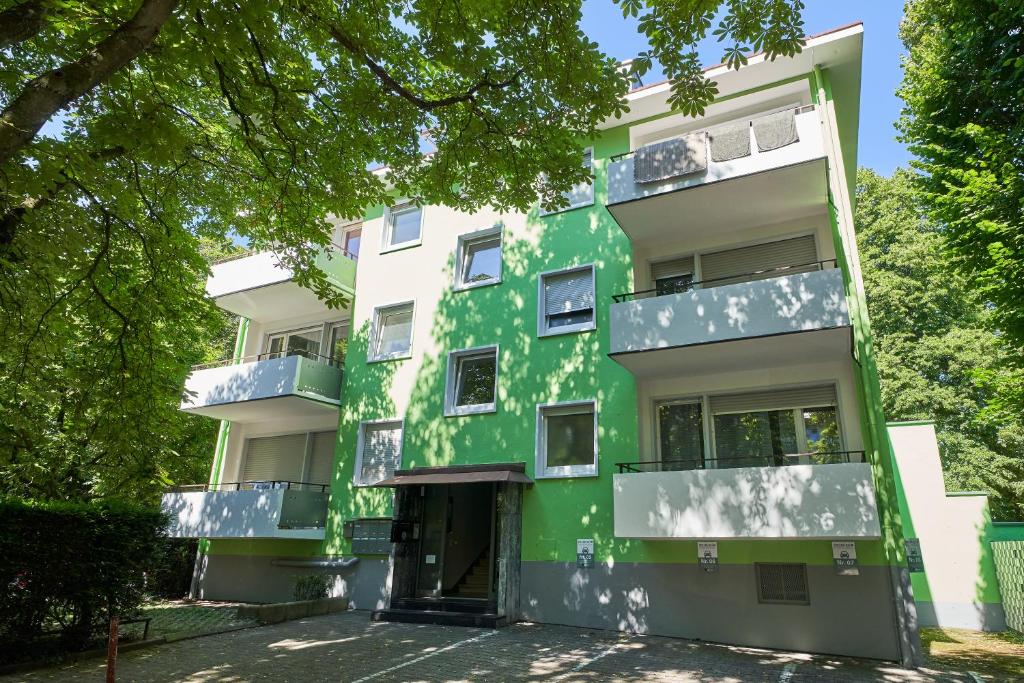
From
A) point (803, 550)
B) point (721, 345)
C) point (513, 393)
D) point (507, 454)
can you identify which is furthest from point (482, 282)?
point (803, 550)

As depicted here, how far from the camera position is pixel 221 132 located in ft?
37.0

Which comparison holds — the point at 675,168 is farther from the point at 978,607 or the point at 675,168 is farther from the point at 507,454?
the point at 978,607

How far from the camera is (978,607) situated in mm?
12828

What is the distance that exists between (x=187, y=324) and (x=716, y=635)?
412 inches

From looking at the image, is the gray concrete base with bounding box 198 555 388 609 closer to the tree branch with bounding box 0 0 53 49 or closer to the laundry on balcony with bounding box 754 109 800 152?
the tree branch with bounding box 0 0 53 49

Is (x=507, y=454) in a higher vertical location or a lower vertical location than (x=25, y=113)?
lower

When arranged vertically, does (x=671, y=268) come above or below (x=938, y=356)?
below

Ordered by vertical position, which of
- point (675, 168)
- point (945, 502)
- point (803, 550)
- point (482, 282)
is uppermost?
point (675, 168)

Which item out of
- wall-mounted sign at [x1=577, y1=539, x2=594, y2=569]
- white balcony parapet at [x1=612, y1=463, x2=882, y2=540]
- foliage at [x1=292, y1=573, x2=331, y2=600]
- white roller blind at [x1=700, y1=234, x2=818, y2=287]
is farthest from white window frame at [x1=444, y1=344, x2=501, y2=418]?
white roller blind at [x1=700, y1=234, x2=818, y2=287]

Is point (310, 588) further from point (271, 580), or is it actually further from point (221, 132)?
point (221, 132)

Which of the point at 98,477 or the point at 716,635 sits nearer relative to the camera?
the point at 716,635

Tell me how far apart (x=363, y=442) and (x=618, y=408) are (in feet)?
21.9

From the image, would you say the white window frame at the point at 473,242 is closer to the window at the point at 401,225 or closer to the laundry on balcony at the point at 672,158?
the window at the point at 401,225

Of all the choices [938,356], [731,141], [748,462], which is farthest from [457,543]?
[938,356]
